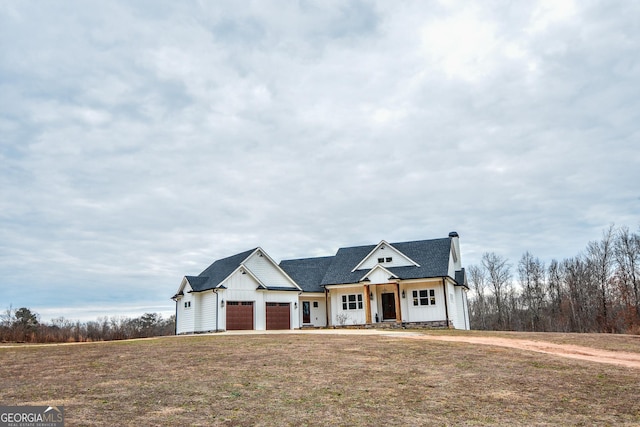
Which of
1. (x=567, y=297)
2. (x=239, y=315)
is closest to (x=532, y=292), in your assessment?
(x=567, y=297)

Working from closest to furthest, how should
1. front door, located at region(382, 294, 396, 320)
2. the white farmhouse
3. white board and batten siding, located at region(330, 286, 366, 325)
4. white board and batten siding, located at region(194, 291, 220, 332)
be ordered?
white board and batten siding, located at region(194, 291, 220, 332), the white farmhouse, front door, located at region(382, 294, 396, 320), white board and batten siding, located at region(330, 286, 366, 325)

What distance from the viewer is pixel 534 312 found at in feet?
203

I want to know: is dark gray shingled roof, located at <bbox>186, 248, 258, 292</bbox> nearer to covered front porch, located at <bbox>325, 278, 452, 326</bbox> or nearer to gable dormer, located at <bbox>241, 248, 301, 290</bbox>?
gable dormer, located at <bbox>241, 248, 301, 290</bbox>

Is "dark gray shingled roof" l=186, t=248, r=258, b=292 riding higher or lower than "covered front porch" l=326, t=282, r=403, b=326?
higher

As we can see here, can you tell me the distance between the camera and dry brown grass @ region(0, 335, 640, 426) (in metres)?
10.0

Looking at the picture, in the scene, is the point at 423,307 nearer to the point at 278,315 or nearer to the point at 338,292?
the point at 338,292

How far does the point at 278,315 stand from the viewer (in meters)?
37.2

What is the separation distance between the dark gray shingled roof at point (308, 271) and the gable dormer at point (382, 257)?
3.53 m

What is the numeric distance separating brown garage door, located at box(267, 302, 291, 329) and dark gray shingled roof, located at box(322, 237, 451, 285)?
380 cm

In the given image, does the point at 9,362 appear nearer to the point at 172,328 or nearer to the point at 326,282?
the point at 326,282

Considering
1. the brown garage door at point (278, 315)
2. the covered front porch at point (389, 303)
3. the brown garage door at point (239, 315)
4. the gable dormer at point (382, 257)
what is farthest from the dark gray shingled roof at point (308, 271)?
the brown garage door at point (239, 315)

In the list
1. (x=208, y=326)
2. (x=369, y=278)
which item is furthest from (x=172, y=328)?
(x=369, y=278)

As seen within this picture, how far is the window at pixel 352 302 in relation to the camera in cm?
3888

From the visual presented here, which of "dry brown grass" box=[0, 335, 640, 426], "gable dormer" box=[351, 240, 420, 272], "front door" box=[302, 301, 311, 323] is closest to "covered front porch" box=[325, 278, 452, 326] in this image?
"front door" box=[302, 301, 311, 323]
